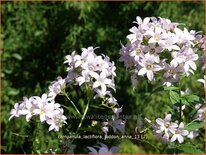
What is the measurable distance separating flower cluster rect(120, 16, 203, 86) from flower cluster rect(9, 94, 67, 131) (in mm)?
261

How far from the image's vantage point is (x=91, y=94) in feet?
4.84

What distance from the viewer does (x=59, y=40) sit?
341 centimetres

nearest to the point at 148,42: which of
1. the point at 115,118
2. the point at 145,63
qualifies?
the point at 145,63

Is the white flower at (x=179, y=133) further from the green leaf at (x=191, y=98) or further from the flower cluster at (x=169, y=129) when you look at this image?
the green leaf at (x=191, y=98)

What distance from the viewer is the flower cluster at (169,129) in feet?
4.71

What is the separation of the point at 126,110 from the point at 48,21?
890 mm

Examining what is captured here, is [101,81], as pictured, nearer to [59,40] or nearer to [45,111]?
[45,111]

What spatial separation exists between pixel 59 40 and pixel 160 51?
6.96 feet

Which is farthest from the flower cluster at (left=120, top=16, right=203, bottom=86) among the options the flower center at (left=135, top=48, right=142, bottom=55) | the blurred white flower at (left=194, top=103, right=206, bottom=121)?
the blurred white flower at (left=194, top=103, right=206, bottom=121)

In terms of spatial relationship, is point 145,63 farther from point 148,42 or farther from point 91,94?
point 91,94

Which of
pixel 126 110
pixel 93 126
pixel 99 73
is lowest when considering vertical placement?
pixel 93 126

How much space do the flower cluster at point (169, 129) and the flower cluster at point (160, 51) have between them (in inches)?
4.7

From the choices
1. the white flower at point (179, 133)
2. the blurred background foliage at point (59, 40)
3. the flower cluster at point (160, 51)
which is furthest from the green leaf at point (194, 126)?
the blurred background foliage at point (59, 40)

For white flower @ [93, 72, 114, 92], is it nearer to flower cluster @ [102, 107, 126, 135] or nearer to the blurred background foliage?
flower cluster @ [102, 107, 126, 135]
